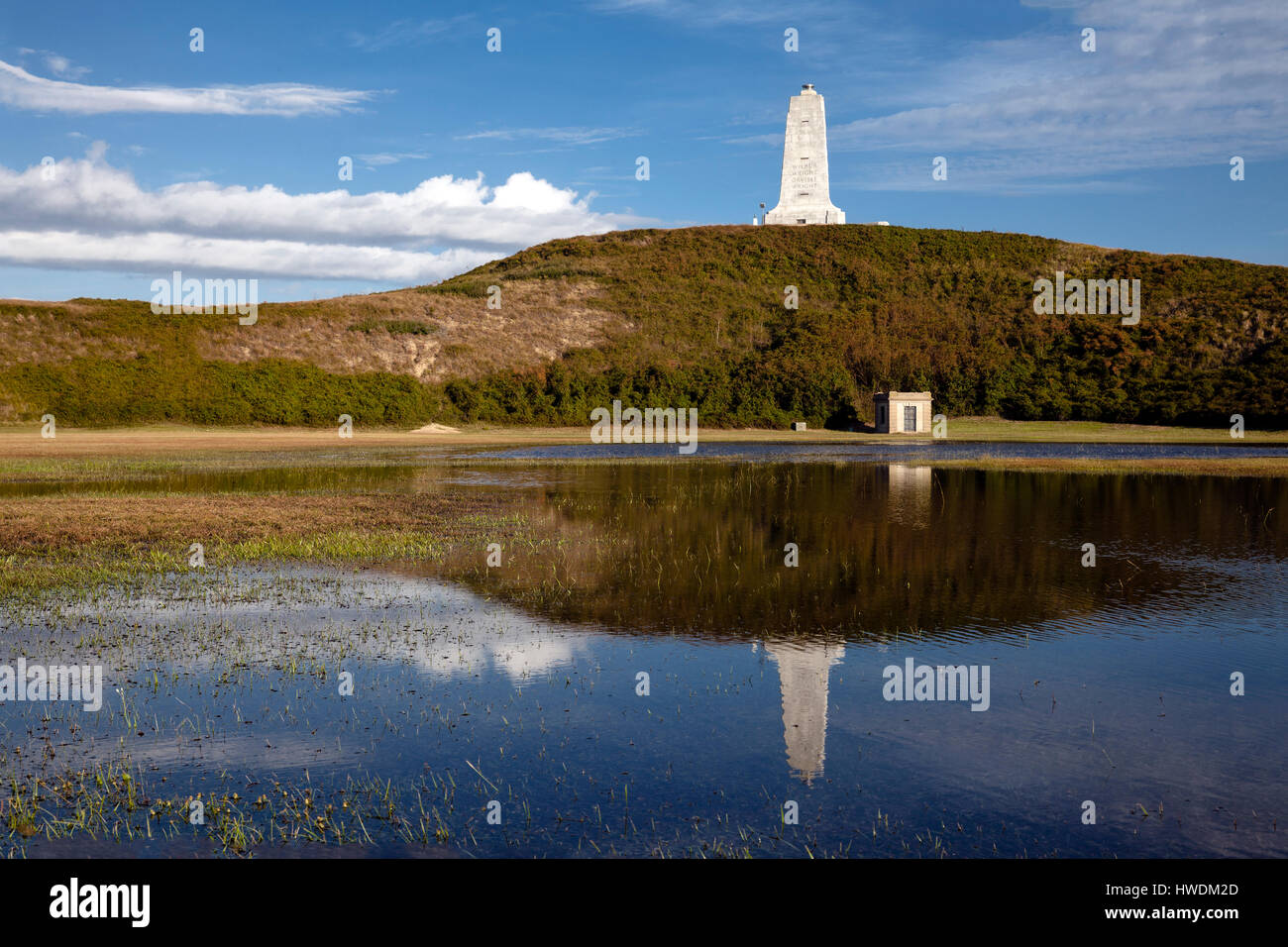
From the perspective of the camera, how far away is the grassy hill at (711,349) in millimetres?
87312

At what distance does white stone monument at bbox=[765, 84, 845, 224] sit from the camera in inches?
4961

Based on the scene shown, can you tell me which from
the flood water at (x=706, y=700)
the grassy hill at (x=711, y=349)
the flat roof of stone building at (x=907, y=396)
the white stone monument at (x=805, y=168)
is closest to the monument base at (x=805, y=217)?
the white stone monument at (x=805, y=168)

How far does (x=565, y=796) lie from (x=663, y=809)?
3.07ft

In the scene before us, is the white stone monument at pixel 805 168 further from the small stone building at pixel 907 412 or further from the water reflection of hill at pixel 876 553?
the water reflection of hill at pixel 876 553

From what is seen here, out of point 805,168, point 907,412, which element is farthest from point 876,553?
point 805,168

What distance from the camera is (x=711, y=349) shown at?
110 meters

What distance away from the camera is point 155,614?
55.1 feet

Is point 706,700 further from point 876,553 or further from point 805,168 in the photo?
point 805,168

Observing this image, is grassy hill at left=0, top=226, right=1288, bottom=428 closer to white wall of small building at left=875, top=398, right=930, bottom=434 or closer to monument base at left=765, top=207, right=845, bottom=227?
monument base at left=765, top=207, right=845, bottom=227

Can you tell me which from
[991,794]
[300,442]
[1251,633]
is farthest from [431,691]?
[300,442]

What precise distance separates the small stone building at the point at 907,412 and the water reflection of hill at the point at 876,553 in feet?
140

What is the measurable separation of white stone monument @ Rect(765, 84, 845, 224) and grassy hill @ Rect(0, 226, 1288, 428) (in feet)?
25.7

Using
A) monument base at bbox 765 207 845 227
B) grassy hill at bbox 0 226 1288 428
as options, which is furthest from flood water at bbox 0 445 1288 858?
monument base at bbox 765 207 845 227

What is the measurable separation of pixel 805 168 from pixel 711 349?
126ft
